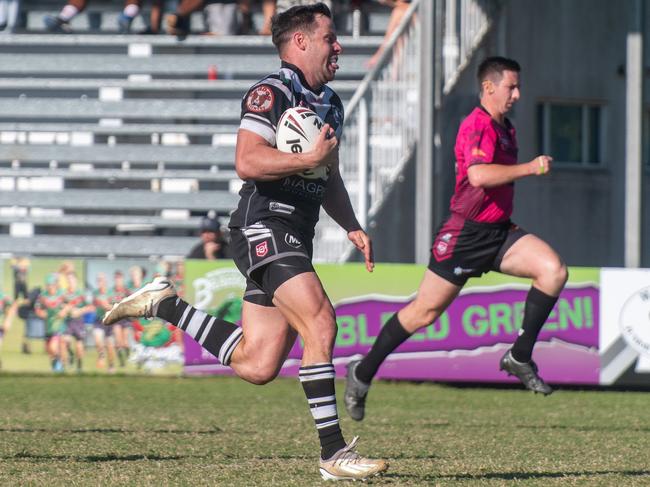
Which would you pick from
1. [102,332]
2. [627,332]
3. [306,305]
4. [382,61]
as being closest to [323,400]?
[306,305]

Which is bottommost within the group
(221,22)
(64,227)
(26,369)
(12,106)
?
(26,369)

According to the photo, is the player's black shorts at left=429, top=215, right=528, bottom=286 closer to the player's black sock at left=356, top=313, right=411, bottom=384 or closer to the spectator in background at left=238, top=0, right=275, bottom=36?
the player's black sock at left=356, top=313, right=411, bottom=384

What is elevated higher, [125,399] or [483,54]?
[483,54]

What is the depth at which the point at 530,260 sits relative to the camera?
305 inches

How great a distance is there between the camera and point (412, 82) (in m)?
15.6

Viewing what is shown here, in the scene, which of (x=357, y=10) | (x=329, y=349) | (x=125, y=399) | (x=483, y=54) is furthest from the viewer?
(x=357, y=10)

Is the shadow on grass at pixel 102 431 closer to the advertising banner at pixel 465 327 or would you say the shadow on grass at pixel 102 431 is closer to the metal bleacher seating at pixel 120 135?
the advertising banner at pixel 465 327

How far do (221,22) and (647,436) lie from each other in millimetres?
11740

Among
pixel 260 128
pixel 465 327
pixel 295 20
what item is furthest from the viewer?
pixel 465 327

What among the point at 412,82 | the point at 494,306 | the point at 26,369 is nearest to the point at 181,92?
the point at 412,82

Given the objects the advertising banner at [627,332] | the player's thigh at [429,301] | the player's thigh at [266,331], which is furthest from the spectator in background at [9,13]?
the player's thigh at [266,331]

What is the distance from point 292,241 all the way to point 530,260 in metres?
2.29

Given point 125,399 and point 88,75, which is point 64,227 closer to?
point 88,75

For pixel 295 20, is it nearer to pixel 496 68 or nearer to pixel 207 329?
pixel 207 329
